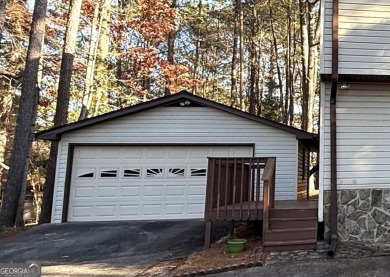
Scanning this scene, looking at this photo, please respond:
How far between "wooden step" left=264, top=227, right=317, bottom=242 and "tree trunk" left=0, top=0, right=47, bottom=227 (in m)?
7.77

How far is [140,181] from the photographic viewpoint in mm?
9758

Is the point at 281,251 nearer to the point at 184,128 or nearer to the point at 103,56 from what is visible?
the point at 184,128

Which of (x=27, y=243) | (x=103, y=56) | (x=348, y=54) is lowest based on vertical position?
(x=27, y=243)

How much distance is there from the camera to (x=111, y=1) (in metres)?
15.1

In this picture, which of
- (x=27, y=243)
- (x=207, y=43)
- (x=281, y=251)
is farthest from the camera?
(x=207, y=43)

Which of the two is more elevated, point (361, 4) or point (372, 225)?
point (361, 4)

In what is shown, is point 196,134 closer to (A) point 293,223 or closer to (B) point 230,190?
(B) point 230,190

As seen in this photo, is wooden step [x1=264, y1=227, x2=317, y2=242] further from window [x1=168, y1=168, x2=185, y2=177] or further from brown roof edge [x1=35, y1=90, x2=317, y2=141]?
window [x1=168, y1=168, x2=185, y2=177]

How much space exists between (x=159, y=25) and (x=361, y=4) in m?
11.1

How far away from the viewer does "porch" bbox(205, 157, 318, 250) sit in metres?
5.72

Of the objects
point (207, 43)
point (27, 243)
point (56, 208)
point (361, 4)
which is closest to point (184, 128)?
Answer: point (56, 208)

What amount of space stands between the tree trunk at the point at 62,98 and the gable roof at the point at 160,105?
914 mm

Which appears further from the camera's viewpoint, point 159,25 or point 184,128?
point 159,25

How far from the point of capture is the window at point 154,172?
32.2 feet
